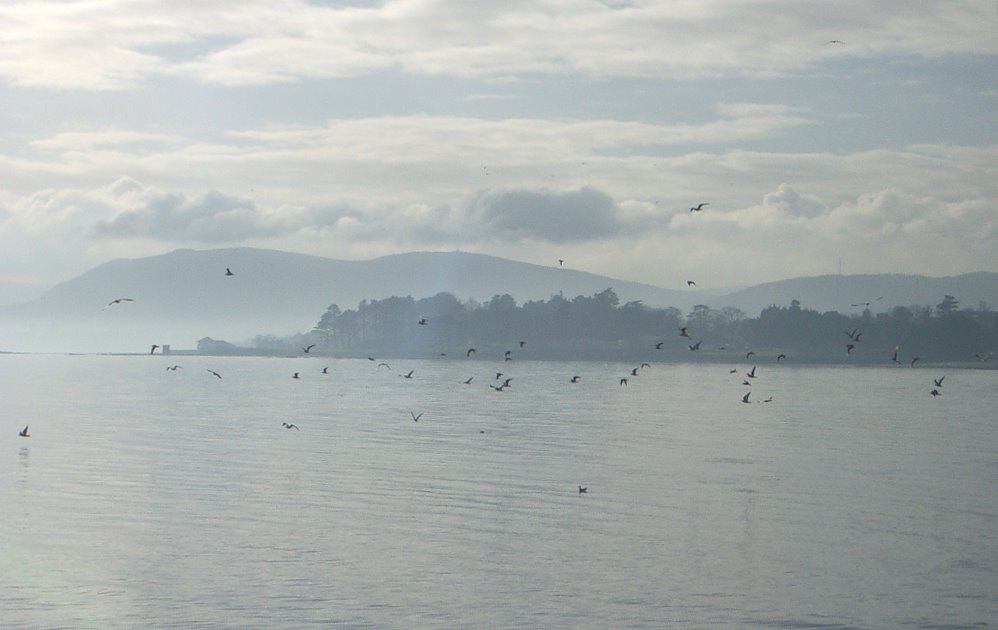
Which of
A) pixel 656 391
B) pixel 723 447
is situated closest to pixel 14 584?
pixel 723 447

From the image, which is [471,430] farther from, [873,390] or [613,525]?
[873,390]

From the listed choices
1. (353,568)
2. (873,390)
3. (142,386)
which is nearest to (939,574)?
(353,568)

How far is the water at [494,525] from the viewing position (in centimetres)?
2784

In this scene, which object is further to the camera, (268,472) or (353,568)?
(268,472)

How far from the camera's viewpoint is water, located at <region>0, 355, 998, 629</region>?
1096 inches

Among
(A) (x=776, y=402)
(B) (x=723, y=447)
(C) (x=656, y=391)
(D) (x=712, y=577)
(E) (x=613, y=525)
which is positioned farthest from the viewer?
(C) (x=656, y=391)

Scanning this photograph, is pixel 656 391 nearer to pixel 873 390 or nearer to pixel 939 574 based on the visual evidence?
pixel 873 390

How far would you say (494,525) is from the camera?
36.6 meters

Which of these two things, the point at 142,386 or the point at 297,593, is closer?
the point at 297,593

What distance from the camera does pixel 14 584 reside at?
95.2 ft

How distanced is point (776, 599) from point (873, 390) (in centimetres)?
10341

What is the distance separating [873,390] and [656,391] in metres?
24.5

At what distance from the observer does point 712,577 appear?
30.9m

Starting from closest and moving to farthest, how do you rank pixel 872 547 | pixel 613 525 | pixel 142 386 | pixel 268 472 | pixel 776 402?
pixel 872 547 → pixel 613 525 → pixel 268 472 → pixel 776 402 → pixel 142 386
